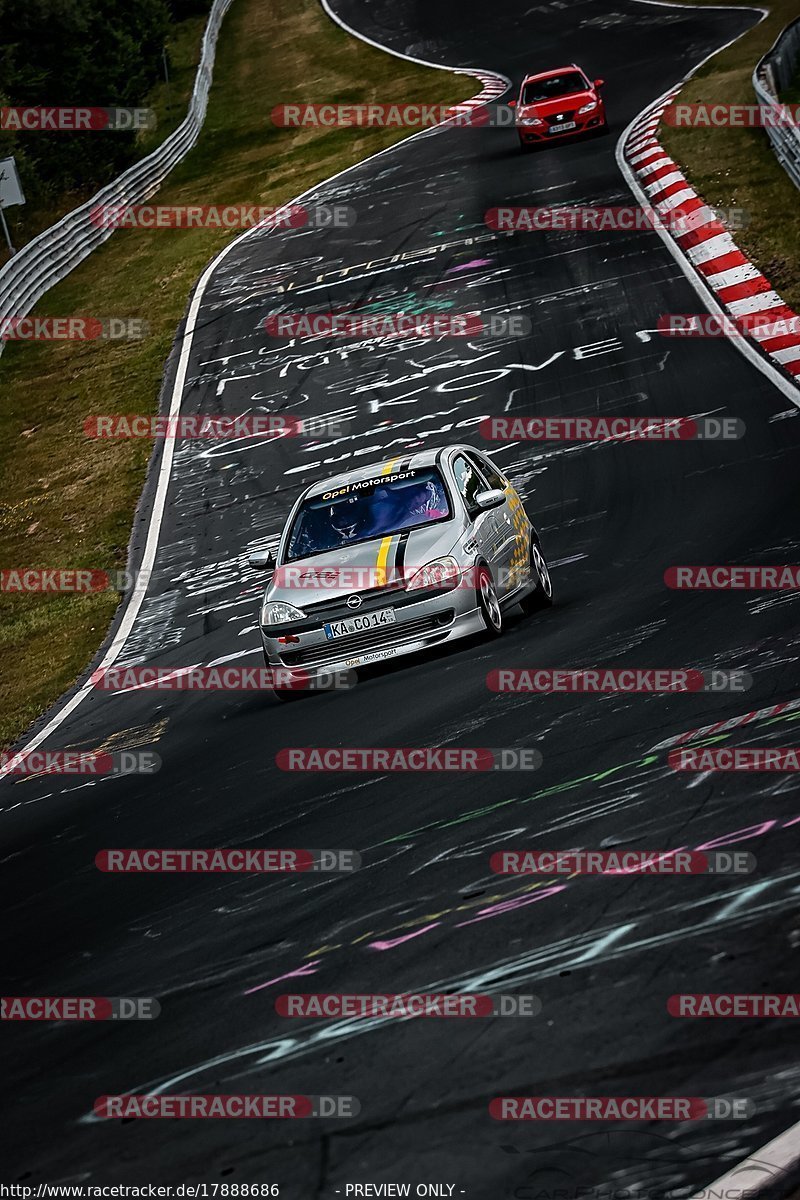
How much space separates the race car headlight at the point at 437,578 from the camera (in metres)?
11.0

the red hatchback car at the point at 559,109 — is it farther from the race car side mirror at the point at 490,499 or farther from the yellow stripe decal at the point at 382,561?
the yellow stripe decal at the point at 382,561

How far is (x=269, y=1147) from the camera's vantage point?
4.80 meters

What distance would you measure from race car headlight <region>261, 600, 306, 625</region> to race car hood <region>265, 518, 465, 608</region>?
39mm

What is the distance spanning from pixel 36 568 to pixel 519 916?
13.8 metres

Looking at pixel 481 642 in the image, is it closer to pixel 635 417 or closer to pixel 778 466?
pixel 778 466

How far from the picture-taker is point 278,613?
11.3 m

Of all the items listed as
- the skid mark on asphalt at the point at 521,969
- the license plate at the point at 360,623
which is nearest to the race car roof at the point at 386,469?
the license plate at the point at 360,623

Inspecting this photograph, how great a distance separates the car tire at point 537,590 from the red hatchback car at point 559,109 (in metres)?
20.9

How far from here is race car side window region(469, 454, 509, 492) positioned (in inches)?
500

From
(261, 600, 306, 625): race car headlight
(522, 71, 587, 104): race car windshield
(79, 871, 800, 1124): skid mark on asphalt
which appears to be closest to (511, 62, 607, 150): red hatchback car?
(522, 71, 587, 104): race car windshield

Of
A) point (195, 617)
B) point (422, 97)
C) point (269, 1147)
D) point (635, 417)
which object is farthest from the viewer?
point (422, 97)

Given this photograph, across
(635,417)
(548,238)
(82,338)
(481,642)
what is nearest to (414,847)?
(481,642)

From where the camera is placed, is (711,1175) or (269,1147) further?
(269,1147)

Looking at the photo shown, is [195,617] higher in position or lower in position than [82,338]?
lower
